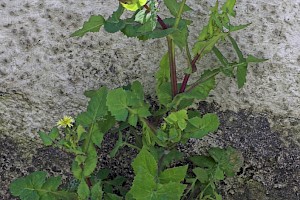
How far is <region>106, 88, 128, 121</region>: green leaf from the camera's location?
1.63 meters

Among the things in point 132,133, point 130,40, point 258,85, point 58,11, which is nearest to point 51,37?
point 58,11

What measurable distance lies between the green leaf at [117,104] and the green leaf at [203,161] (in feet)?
1.03

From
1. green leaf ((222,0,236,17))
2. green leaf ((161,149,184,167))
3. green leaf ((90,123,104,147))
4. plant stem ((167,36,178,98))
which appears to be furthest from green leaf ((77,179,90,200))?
green leaf ((222,0,236,17))

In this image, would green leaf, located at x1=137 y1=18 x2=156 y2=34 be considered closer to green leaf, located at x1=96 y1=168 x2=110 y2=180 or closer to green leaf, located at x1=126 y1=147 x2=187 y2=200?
green leaf, located at x1=126 y1=147 x2=187 y2=200

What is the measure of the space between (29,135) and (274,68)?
783 mm

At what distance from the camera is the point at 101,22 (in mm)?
1605

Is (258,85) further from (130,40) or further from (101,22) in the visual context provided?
(101,22)

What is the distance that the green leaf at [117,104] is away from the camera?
163cm

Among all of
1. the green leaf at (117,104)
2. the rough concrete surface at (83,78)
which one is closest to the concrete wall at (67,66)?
the rough concrete surface at (83,78)

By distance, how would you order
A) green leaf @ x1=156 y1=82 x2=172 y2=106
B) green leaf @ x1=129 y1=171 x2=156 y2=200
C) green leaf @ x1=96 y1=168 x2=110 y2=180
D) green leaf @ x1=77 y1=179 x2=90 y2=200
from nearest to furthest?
green leaf @ x1=129 y1=171 x2=156 y2=200, green leaf @ x1=77 y1=179 x2=90 y2=200, green leaf @ x1=156 y1=82 x2=172 y2=106, green leaf @ x1=96 y1=168 x2=110 y2=180

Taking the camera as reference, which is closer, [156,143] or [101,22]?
[101,22]

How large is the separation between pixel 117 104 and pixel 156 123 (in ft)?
0.74

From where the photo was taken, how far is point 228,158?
70.9 inches

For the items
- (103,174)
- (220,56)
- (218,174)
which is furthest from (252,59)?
(103,174)
